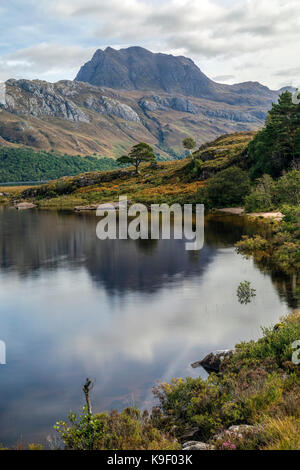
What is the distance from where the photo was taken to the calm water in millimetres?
17734

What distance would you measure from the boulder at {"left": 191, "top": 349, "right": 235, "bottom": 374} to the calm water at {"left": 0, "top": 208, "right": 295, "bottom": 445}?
0.49 meters

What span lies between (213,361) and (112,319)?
9.97 metres

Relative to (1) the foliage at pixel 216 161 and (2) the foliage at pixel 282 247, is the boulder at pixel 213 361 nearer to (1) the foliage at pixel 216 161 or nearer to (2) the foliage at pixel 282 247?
Answer: (2) the foliage at pixel 282 247

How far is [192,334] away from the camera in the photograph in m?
23.7

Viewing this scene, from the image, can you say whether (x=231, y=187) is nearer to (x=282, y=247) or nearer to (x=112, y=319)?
(x=282, y=247)

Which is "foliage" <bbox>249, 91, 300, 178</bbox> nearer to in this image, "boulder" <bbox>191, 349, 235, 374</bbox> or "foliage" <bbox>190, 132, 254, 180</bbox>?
"foliage" <bbox>190, 132, 254, 180</bbox>

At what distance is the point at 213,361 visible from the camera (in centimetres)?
Answer: 1873

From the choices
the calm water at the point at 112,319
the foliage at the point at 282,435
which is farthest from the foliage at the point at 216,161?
the foliage at the point at 282,435

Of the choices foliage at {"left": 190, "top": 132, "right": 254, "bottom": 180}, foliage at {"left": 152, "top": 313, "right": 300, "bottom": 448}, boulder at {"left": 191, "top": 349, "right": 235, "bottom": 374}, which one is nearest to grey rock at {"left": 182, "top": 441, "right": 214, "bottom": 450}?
foliage at {"left": 152, "top": 313, "right": 300, "bottom": 448}

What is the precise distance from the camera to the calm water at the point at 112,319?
698 inches

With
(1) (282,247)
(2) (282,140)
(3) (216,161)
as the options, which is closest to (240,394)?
(1) (282,247)

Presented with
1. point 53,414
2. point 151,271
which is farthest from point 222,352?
point 151,271
